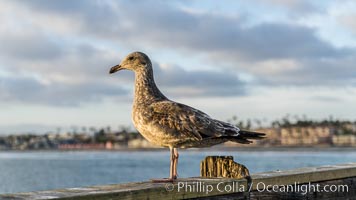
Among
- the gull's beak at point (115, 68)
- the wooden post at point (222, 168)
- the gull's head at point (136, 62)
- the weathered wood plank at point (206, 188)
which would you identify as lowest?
the weathered wood plank at point (206, 188)

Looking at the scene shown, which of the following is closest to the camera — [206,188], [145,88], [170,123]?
[206,188]

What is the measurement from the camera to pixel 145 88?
22.6 feet

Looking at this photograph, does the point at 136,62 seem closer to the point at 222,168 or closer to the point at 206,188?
the point at 222,168

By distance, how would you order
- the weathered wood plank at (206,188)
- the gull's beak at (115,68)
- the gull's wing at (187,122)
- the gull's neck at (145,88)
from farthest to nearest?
the gull's beak at (115,68) < the gull's neck at (145,88) < the gull's wing at (187,122) < the weathered wood plank at (206,188)

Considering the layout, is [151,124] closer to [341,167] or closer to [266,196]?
[266,196]

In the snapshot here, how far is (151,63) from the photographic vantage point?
700 centimetres

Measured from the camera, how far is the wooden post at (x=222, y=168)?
271 inches

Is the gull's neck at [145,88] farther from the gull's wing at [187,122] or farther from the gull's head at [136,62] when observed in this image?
the gull's wing at [187,122]

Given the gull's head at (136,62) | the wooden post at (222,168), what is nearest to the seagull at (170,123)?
the gull's head at (136,62)

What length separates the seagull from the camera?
21.7 ft

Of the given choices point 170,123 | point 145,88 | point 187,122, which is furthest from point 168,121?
point 145,88

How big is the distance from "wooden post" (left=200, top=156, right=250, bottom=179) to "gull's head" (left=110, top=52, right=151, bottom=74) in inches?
48.9

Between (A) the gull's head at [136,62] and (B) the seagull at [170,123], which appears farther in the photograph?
(A) the gull's head at [136,62]

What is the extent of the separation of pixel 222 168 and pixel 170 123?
0.86 meters
